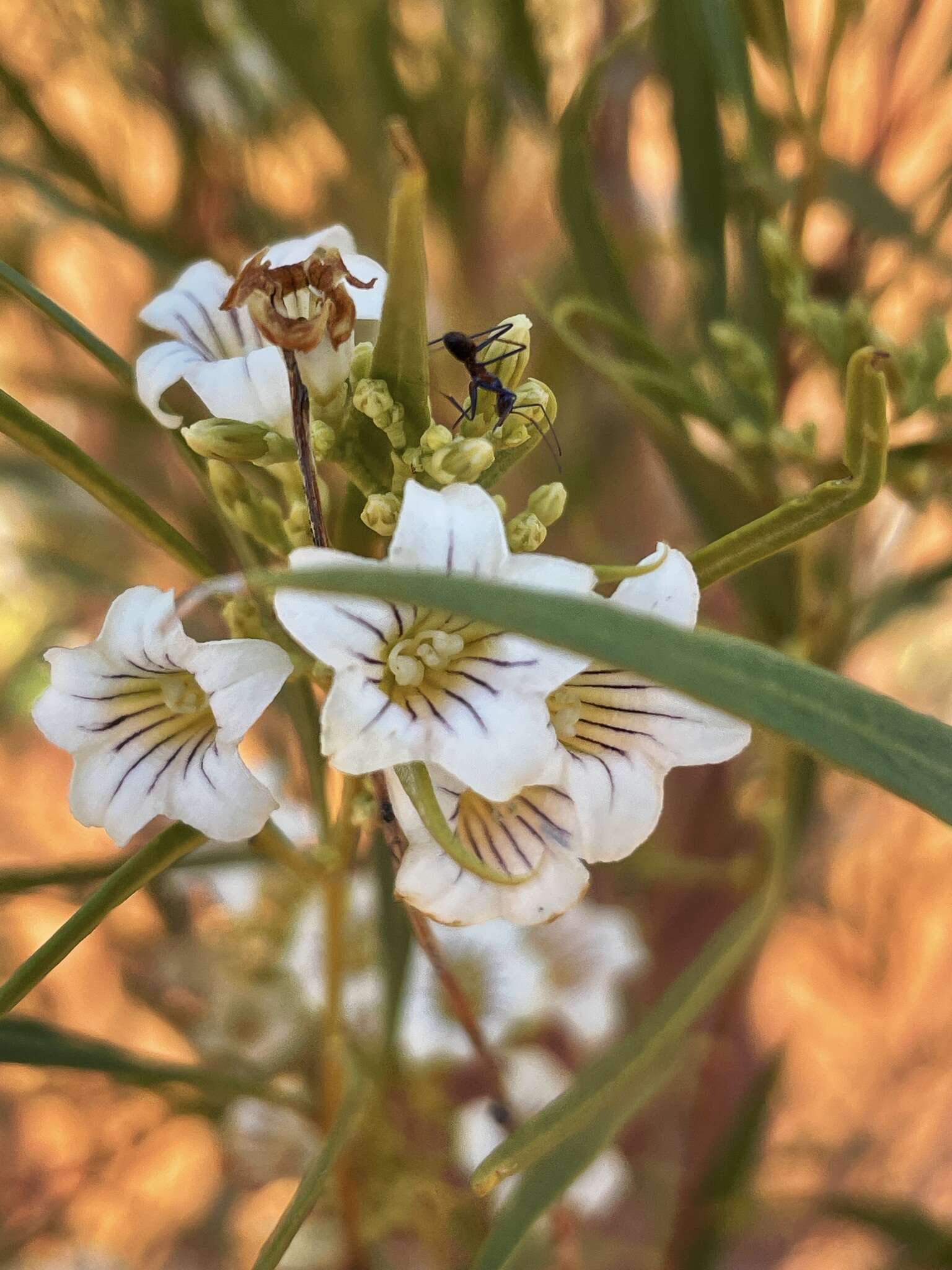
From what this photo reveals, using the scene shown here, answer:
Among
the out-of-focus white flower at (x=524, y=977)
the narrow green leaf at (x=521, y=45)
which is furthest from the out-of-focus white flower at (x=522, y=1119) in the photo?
the narrow green leaf at (x=521, y=45)

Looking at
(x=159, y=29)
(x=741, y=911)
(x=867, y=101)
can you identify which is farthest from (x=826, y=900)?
(x=159, y=29)

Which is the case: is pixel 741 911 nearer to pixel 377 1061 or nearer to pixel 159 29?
pixel 377 1061

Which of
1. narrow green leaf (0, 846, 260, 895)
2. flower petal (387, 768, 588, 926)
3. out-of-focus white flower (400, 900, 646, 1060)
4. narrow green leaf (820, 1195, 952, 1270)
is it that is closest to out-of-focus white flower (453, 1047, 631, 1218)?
out-of-focus white flower (400, 900, 646, 1060)

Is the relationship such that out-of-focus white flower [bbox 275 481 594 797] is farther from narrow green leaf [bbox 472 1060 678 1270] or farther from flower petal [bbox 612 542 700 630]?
narrow green leaf [bbox 472 1060 678 1270]

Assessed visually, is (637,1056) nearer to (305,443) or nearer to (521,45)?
(305,443)

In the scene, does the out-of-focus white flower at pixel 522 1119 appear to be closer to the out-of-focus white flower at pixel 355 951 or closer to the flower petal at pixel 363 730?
the out-of-focus white flower at pixel 355 951

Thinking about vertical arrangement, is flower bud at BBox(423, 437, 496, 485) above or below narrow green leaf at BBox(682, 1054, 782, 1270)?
above
